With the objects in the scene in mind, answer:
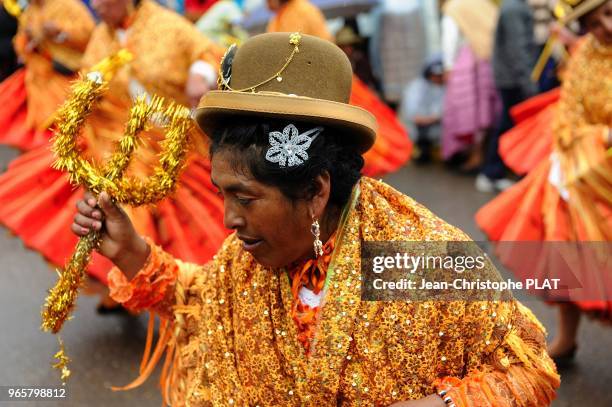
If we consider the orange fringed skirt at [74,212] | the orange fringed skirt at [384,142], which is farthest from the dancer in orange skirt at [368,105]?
the orange fringed skirt at [74,212]

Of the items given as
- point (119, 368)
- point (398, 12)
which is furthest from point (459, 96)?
point (119, 368)

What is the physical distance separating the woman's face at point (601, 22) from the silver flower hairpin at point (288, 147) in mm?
2261

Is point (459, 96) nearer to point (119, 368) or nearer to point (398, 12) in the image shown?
point (398, 12)

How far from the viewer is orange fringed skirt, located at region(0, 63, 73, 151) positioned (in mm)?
4781

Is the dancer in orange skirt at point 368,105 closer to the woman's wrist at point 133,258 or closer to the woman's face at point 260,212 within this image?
the woman's wrist at point 133,258

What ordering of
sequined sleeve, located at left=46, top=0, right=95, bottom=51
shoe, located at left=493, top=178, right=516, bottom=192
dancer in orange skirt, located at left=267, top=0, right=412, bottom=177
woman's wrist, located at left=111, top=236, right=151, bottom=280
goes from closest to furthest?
woman's wrist, located at left=111, top=236, right=151, bottom=280 → sequined sleeve, located at left=46, top=0, right=95, bottom=51 → dancer in orange skirt, located at left=267, top=0, right=412, bottom=177 → shoe, located at left=493, top=178, right=516, bottom=192

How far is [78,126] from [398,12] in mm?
7445

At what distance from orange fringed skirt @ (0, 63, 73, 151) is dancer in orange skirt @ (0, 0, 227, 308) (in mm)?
596

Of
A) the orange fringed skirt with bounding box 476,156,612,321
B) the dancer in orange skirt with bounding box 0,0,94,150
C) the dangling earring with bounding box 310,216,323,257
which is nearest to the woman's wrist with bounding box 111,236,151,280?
the dangling earring with bounding box 310,216,323,257

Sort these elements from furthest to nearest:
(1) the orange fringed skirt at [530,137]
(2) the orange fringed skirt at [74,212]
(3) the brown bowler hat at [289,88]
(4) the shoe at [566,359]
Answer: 1. (1) the orange fringed skirt at [530,137]
2. (4) the shoe at [566,359]
3. (2) the orange fringed skirt at [74,212]
4. (3) the brown bowler hat at [289,88]

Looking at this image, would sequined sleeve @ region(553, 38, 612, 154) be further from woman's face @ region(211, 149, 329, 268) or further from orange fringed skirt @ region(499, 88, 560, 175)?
woman's face @ region(211, 149, 329, 268)

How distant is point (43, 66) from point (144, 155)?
5.77ft

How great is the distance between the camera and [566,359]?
4.15m

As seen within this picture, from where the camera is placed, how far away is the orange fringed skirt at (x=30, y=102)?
4.78 meters
